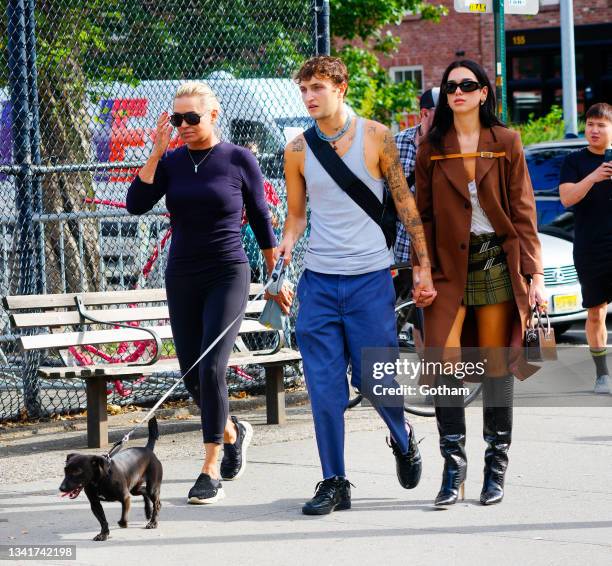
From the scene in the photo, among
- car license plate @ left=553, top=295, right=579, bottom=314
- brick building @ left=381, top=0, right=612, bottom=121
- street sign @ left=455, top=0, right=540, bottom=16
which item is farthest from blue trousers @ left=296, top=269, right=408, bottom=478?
brick building @ left=381, top=0, right=612, bottom=121

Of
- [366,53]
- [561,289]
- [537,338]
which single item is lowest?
[561,289]

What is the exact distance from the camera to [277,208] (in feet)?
32.1

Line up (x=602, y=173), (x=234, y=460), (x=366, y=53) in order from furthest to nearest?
(x=366, y=53)
(x=602, y=173)
(x=234, y=460)

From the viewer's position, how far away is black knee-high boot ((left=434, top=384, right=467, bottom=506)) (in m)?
5.84

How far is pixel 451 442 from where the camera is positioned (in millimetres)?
5848

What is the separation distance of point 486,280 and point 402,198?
1.68ft

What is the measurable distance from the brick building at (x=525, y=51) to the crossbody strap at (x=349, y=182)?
23.9 m

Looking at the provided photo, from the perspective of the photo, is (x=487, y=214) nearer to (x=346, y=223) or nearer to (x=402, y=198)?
(x=402, y=198)

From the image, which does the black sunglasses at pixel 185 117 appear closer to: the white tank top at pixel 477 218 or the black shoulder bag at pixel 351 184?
the black shoulder bag at pixel 351 184

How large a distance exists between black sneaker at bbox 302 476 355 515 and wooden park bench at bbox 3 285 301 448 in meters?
2.03

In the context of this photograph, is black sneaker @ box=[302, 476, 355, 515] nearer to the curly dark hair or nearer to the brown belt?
the brown belt

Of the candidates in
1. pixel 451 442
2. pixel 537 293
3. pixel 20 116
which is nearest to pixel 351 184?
pixel 537 293

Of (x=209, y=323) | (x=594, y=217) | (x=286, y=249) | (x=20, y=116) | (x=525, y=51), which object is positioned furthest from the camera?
(x=525, y=51)

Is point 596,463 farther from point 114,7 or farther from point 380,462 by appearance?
point 114,7
